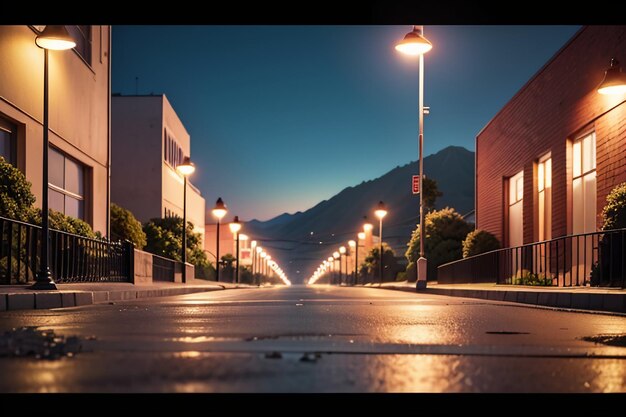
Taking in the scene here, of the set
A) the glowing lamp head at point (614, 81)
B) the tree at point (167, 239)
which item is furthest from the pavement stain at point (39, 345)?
the tree at point (167, 239)

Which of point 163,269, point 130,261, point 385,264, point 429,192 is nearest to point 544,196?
point 130,261

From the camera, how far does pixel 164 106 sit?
54.1 meters

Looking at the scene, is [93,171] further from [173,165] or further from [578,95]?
[173,165]

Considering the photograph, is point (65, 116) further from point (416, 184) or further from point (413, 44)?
point (416, 184)

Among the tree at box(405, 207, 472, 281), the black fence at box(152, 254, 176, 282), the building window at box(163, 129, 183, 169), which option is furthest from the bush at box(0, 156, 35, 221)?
the building window at box(163, 129, 183, 169)

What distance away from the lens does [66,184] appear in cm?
2650

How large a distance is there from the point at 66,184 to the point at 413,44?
479 inches

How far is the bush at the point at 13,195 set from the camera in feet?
53.9

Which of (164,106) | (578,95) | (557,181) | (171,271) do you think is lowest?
(171,271)

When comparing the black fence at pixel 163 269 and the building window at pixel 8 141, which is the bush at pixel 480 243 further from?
the building window at pixel 8 141

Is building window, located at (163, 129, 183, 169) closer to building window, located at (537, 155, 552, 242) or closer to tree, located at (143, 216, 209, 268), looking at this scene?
tree, located at (143, 216, 209, 268)
